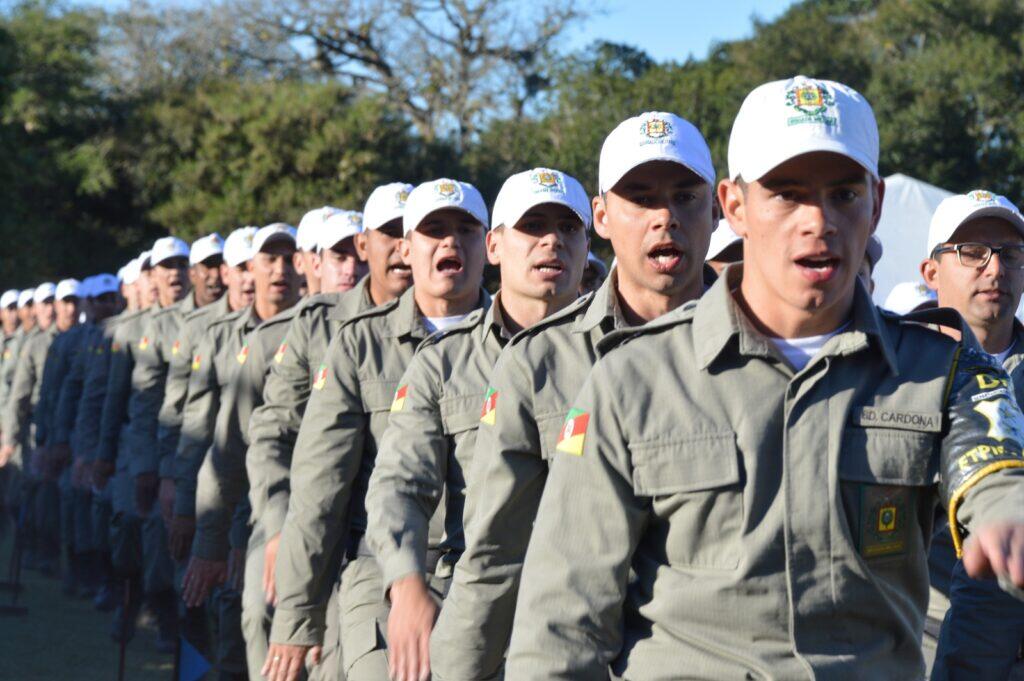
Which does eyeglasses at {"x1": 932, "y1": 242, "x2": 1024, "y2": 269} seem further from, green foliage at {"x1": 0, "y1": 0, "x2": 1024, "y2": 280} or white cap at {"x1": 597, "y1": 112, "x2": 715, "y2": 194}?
green foliage at {"x1": 0, "y1": 0, "x2": 1024, "y2": 280}

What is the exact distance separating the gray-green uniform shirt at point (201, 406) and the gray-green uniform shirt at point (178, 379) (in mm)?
707

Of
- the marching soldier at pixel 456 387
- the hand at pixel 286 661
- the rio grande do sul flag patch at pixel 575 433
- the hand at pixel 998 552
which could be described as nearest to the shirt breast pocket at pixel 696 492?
the rio grande do sul flag patch at pixel 575 433

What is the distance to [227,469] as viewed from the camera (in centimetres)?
894

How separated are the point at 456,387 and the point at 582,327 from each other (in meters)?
1.09

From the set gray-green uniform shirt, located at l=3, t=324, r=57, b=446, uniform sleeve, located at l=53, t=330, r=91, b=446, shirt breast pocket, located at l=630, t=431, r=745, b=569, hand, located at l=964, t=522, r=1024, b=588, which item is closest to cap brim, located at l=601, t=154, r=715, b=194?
shirt breast pocket, located at l=630, t=431, r=745, b=569

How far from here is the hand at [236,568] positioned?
364 inches

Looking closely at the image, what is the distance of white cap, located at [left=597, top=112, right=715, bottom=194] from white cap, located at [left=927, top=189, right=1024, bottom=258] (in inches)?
69.5

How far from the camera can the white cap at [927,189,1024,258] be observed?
6008 mm

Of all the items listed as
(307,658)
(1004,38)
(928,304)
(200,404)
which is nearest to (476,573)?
(307,658)

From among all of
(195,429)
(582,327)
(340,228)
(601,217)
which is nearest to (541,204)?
(601,217)

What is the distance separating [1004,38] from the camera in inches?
1280

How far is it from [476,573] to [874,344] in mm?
1724

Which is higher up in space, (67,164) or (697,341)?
(67,164)

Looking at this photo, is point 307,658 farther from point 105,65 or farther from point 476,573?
point 105,65
